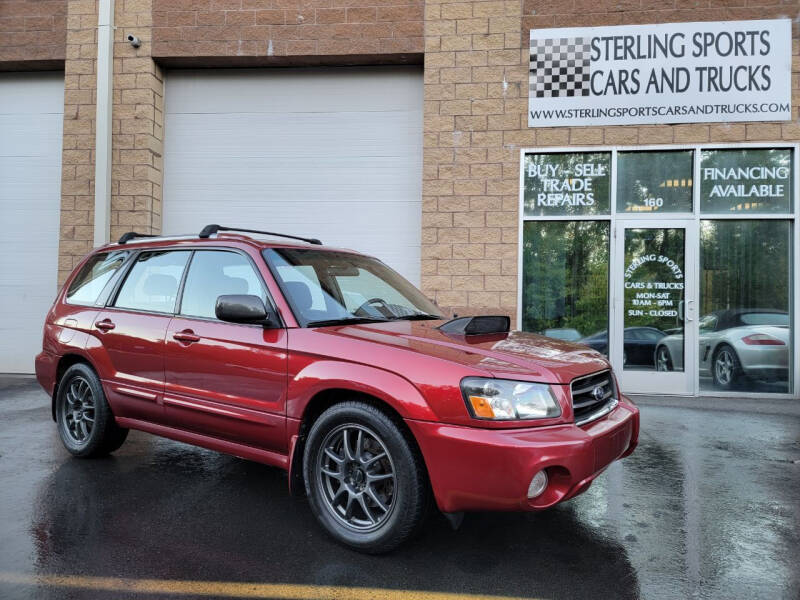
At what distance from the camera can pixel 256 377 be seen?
363 cm

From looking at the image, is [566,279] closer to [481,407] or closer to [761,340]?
[761,340]

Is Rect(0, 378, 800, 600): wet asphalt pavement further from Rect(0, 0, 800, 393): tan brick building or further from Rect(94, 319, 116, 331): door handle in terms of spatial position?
Rect(0, 0, 800, 393): tan brick building

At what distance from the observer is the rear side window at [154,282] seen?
4332 millimetres

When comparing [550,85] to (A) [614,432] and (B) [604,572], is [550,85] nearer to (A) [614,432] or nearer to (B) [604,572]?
(A) [614,432]

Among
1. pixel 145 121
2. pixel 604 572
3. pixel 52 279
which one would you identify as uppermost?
pixel 145 121

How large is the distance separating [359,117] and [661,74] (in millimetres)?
4368

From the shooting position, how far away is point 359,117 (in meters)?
9.65

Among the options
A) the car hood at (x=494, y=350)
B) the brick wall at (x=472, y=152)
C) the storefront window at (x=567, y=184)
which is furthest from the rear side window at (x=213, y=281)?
the storefront window at (x=567, y=184)

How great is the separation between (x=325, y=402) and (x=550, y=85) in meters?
6.95

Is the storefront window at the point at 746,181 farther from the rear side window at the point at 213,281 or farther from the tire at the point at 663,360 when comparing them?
the rear side window at the point at 213,281

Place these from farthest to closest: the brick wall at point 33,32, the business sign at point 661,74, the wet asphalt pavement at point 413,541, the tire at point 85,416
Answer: the brick wall at point 33,32 → the business sign at point 661,74 → the tire at point 85,416 → the wet asphalt pavement at point 413,541

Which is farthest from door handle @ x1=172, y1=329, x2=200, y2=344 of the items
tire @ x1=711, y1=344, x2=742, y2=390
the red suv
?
tire @ x1=711, y1=344, x2=742, y2=390

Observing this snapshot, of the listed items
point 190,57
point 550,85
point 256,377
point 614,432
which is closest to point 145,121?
point 190,57

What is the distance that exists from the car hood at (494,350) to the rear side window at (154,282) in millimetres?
1431
